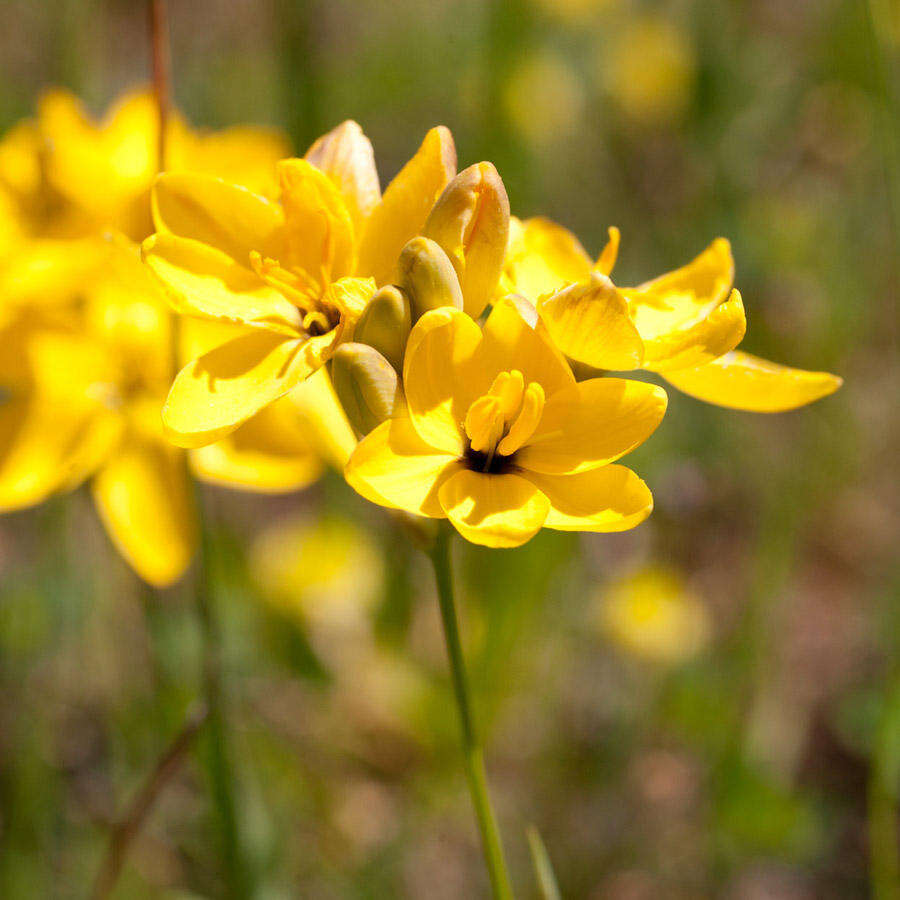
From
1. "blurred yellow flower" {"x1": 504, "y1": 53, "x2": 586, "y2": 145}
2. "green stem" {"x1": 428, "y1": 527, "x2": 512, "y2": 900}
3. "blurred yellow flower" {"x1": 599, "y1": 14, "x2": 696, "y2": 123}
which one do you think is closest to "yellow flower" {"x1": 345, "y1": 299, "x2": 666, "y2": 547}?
"green stem" {"x1": 428, "y1": 527, "x2": 512, "y2": 900}

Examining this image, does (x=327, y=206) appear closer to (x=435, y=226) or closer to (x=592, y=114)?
(x=435, y=226)

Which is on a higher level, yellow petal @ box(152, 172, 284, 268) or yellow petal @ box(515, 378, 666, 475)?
yellow petal @ box(152, 172, 284, 268)

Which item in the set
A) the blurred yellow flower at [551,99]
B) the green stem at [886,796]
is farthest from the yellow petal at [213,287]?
the blurred yellow flower at [551,99]

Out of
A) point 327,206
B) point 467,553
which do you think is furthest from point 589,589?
point 327,206

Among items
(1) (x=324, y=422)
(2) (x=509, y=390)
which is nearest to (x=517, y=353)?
(2) (x=509, y=390)

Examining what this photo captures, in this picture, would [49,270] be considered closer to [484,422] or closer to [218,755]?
[218,755]

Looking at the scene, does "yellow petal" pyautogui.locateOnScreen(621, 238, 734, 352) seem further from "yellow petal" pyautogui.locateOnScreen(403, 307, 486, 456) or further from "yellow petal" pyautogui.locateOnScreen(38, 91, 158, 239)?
"yellow petal" pyautogui.locateOnScreen(38, 91, 158, 239)
